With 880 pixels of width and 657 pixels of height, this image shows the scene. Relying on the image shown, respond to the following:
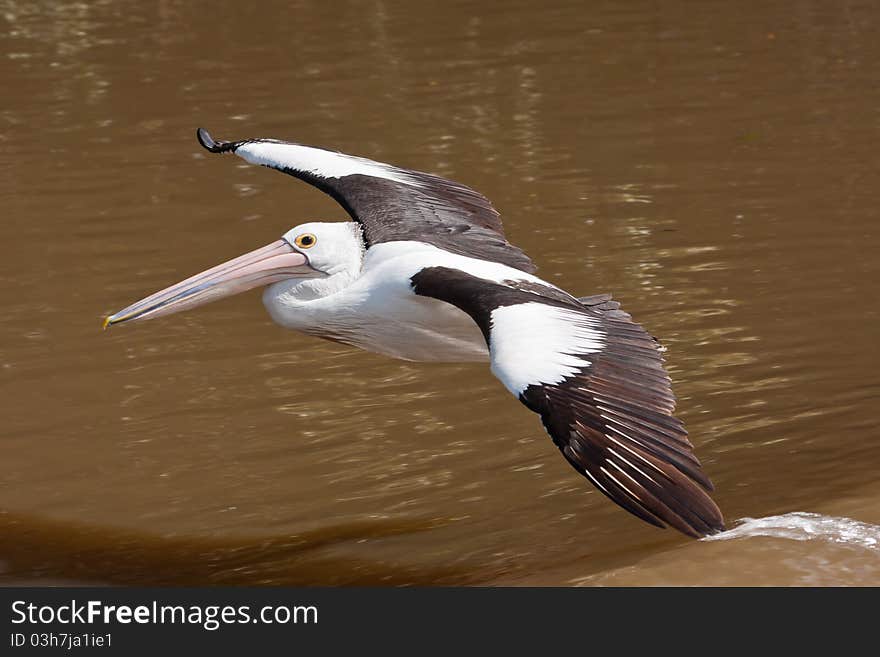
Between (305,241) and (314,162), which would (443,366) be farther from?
(305,241)

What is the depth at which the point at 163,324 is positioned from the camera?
916cm

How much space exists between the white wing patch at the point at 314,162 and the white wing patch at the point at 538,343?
93.8 inches

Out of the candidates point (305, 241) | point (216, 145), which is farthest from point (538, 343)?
point (216, 145)

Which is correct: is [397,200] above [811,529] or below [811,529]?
above

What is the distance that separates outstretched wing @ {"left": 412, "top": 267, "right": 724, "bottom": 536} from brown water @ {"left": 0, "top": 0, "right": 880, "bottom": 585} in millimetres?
927

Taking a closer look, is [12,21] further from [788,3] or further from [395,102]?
[788,3]

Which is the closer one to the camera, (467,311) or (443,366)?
(467,311)

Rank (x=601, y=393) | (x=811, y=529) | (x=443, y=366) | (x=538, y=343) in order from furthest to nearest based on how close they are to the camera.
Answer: (x=443, y=366)
(x=811, y=529)
(x=538, y=343)
(x=601, y=393)

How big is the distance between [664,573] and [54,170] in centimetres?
782

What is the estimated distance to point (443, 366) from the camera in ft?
27.5

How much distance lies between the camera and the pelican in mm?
5027

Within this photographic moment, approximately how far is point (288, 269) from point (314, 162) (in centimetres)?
121

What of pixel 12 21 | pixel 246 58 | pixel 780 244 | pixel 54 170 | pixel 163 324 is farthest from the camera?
pixel 12 21

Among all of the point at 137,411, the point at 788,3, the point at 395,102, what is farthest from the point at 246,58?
the point at 137,411
